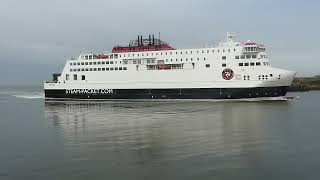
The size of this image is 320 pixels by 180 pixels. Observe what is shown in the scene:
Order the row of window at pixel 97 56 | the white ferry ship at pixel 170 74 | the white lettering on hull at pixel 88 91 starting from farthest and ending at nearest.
Result: the row of window at pixel 97 56, the white lettering on hull at pixel 88 91, the white ferry ship at pixel 170 74

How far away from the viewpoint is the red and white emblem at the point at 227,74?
4262 centimetres

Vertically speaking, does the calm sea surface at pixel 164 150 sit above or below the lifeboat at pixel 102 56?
below

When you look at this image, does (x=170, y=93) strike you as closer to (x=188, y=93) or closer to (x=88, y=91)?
(x=188, y=93)

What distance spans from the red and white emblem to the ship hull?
1239 mm

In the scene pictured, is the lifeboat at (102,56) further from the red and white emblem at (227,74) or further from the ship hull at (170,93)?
the red and white emblem at (227,74)

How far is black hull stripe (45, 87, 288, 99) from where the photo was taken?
4206 centimetres

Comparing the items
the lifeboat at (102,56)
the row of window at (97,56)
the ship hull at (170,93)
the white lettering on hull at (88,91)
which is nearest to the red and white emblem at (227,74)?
the ship hull at (170,93)

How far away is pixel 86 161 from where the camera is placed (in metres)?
14.2

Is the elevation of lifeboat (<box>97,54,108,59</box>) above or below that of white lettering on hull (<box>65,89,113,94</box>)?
above

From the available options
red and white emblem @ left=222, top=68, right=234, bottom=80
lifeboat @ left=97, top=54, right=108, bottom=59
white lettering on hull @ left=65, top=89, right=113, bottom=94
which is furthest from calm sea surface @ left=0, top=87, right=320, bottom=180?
lifeboat @ left=97, top=54, right=108, bottom=59

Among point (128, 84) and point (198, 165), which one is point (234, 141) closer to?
point (198, 165)

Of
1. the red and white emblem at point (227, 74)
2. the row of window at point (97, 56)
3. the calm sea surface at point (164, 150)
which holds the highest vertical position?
the row of window at point (97, 56)

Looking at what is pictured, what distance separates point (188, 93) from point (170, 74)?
2944mm

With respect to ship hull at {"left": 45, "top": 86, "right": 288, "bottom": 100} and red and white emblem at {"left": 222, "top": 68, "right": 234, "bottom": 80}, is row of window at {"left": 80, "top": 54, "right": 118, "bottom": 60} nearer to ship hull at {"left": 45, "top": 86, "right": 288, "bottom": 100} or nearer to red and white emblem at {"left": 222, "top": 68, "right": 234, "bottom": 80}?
ship hull at {"left": 45, "top": 86, "right": 288, "bottom": 100}
